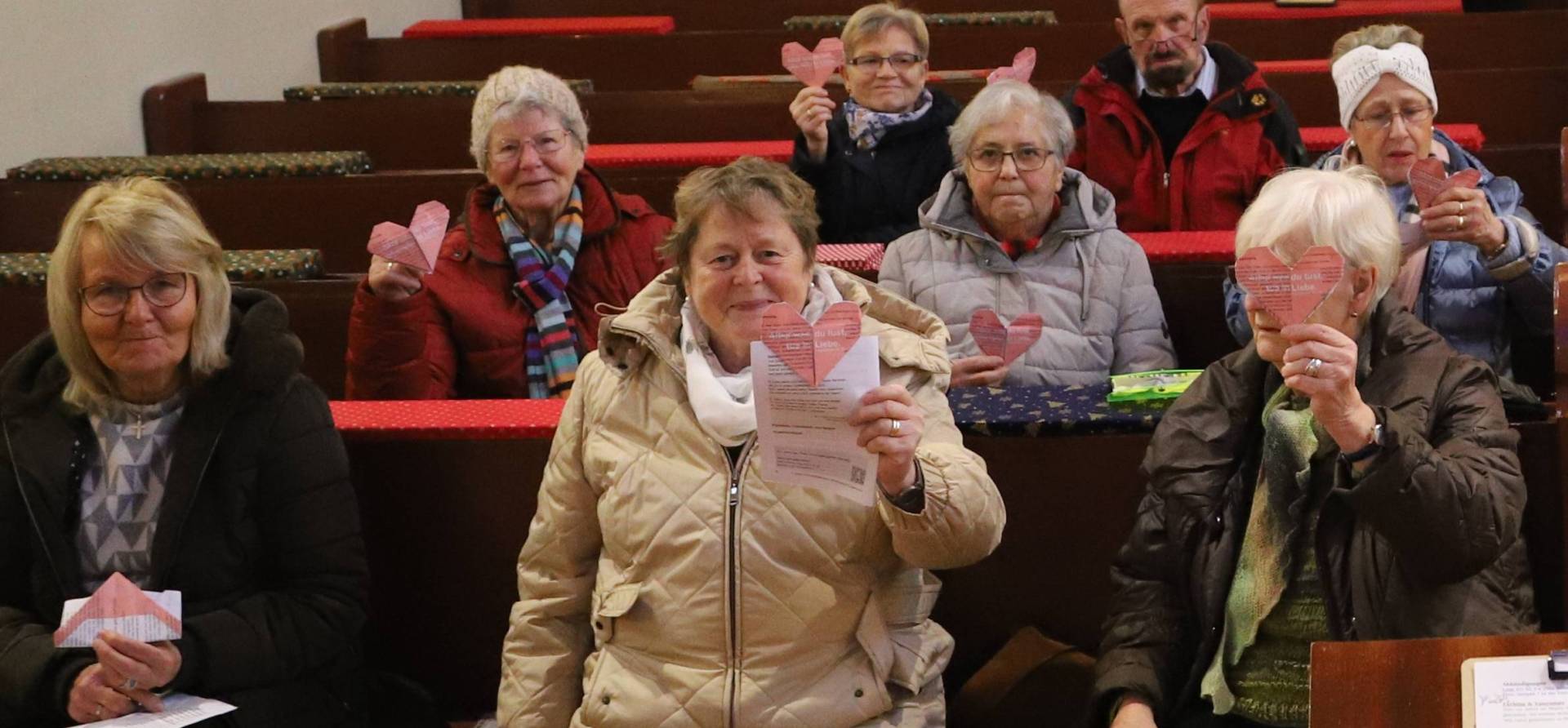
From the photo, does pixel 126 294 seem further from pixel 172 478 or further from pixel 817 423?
pixel 817 423

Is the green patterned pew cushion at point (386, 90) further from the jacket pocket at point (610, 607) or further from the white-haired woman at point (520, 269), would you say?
the jacket pocket at point (610, 607)

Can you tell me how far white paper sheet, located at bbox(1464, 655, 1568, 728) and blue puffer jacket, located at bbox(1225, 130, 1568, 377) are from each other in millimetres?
1058

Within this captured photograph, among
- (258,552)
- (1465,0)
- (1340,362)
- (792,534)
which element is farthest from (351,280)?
(1465,0)

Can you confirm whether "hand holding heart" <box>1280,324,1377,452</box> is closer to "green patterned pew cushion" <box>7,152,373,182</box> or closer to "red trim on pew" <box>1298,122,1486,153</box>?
"red trim on pew" <box>1298,122,1486,153</box>

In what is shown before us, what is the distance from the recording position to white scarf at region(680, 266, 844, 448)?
2305 millimetres

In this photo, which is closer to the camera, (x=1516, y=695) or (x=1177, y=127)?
(x=1516, y=695)

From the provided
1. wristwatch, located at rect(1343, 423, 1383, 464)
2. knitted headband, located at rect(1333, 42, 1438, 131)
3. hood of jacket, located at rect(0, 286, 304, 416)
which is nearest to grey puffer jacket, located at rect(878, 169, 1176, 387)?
knitted headband, located at rect(1333, 42, 1438, 131)

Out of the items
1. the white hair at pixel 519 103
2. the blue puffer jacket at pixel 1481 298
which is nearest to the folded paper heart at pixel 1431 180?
the blue puffer jacket at pixel 1481 298

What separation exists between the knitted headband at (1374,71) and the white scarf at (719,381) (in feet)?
3.86

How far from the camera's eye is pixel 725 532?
2.31 metres

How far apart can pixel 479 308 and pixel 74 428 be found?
0.89 m

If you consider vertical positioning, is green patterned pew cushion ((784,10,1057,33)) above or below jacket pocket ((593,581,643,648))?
above

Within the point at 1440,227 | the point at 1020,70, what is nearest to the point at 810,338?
the point at 1440,227

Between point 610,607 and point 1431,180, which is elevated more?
point 1431,180
